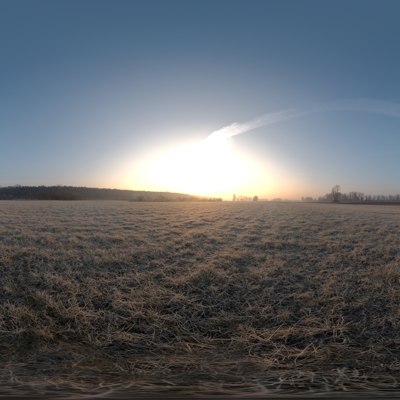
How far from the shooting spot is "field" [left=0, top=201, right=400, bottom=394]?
296cm

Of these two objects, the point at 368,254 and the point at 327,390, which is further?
the point at 368,254

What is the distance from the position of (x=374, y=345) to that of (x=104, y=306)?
484 centimetres

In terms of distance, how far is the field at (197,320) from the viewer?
2.96 m

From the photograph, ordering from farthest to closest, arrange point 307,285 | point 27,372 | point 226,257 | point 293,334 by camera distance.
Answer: point 226,257, point 307,285, point 293,334, point 27,372

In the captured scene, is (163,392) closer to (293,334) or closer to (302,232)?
(293,334)

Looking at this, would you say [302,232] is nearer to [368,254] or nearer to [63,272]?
[368,254]

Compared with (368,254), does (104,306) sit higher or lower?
lower

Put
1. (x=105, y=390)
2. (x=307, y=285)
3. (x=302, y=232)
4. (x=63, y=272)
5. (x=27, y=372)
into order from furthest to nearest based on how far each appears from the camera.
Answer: (x=302, y=232) < (x=63, y=272) < (x=307, y=285) < (x=27, y=372) < (x=105, y=390)

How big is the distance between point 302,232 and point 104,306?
33.9 ft

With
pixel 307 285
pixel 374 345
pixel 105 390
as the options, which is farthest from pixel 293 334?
pixel 105 390

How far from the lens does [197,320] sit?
4371 mm

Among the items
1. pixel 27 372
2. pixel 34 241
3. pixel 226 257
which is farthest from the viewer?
pixel 34 241

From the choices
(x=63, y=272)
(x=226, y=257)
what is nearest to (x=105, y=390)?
(x=63, y=272)

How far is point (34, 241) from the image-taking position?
9047 mm
